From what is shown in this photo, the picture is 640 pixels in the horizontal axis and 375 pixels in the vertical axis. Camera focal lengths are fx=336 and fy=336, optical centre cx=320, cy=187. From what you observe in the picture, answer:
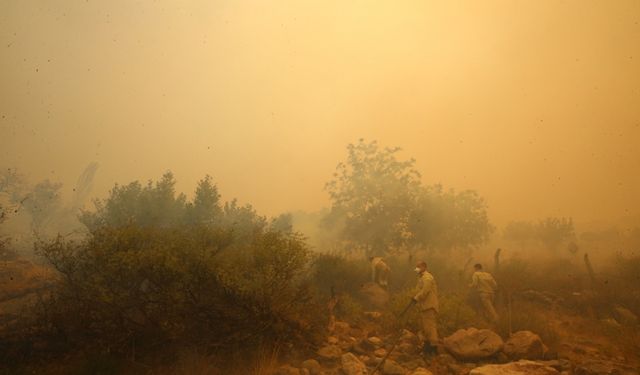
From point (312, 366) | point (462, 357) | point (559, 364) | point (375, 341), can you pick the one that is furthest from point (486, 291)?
point (312, 366)

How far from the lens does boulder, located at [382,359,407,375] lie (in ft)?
24.9

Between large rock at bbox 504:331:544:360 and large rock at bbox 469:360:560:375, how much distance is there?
3.45 feet

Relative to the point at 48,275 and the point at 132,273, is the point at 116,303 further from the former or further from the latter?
the point at 48,275

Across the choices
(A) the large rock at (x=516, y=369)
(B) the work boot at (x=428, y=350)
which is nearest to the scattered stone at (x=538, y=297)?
(B) the work boot at (x=428, y=350)

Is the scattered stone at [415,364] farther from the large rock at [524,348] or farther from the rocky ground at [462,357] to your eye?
the large rock at [524,348]

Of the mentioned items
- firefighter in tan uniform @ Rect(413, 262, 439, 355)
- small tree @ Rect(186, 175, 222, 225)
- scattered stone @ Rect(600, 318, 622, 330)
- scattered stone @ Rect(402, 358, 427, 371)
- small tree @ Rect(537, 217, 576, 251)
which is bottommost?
scattered stone @ Rect(402, 358, 427, 371)

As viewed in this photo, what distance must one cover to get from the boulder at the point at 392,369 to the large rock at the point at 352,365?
0.45 metres

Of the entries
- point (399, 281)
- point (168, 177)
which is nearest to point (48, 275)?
point (168, 177)

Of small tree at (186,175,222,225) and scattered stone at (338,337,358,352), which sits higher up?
small tree at (186,175,222,225)

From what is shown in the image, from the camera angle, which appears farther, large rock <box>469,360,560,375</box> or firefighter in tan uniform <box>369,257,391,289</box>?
firefighter in tan uniform <box>369,257,391,289</box>

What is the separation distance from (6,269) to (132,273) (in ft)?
49.6

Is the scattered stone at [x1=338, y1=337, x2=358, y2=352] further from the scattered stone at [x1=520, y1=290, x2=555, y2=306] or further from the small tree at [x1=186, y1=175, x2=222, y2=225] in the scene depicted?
the small tree at [x1=186, y1=175, x2=222, y2=225]

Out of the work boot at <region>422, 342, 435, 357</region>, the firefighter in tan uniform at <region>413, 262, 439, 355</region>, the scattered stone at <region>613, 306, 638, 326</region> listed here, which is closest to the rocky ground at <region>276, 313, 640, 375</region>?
the work boot at <region>422, 342, 435, 357</region>

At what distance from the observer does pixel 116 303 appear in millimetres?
7305
